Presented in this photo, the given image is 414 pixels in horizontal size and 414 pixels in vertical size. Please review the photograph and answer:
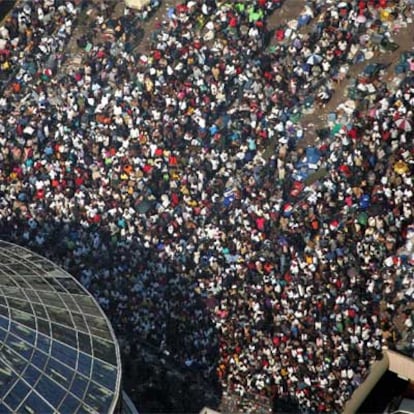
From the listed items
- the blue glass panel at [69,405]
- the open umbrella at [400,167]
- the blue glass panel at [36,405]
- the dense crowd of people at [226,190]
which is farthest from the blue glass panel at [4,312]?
the open umbrella at [400,167]

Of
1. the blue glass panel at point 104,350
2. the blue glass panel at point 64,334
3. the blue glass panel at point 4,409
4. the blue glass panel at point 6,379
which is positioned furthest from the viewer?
the blue glass panel at point 104,350

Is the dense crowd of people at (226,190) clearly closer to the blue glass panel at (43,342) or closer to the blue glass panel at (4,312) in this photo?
the blue glass panel at (43,342)

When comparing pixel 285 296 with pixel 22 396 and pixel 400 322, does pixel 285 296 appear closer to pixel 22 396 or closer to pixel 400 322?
pixel 400 322

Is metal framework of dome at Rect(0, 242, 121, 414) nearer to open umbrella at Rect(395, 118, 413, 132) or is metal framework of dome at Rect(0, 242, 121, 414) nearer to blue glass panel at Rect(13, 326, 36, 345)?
blue glass panel at Rect(13, 326, 36, 345)

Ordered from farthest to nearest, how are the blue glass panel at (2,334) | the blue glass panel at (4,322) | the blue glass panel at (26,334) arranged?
the blue glass panel at (26,334), the blue glass panel at (4,322), the blue glass panel at (2,334)

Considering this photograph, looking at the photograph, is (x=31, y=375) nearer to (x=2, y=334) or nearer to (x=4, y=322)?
(x=2, y=334)

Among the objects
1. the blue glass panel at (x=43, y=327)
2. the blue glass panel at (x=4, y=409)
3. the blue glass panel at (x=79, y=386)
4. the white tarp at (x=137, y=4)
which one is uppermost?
the white tarp at (x=137, y=4)

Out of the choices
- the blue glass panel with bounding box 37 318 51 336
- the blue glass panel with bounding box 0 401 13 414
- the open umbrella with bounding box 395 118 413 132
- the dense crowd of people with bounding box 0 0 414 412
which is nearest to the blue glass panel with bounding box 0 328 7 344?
the blue glass panel with bounding box 37 318 51 336

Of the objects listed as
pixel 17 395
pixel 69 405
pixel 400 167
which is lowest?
pixel 17 395

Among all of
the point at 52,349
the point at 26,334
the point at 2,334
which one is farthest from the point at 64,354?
the point at 2,334
